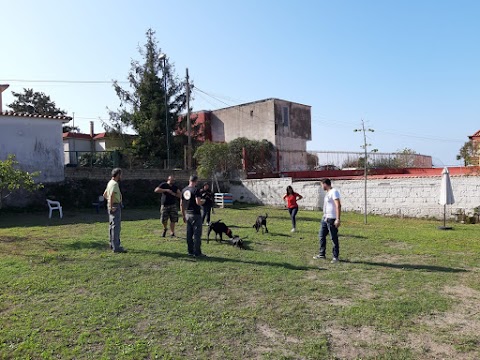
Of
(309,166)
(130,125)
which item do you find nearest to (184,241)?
(309,166)

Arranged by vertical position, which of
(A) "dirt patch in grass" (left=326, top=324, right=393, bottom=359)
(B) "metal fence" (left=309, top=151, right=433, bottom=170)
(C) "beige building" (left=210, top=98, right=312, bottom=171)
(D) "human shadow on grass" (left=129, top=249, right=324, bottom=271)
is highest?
(C) "beige building" (left=210, top=98, right=312, bottom=171)

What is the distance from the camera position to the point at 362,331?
4.45 m

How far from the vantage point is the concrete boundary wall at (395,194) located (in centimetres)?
1477

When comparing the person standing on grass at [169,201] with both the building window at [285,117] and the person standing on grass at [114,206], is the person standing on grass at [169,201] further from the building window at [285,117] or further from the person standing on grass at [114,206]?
the building window at [285,117]

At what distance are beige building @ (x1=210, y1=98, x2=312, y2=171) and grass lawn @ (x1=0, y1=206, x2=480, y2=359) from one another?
20959 millimetres

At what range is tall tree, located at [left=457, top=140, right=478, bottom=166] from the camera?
18.3m

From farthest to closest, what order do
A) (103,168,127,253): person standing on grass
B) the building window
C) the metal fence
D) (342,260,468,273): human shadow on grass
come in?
the building window → the metal fence → (103,168,127,253): person standing on grass → (342,260,468,273): human shadow on grass

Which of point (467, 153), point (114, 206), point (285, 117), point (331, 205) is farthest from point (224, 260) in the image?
point (285, 117)

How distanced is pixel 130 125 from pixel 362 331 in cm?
2664

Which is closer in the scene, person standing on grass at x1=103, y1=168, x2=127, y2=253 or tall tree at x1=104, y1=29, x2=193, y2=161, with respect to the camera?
person standing on grass at x1=103, y1=168, x2=127, y2=253

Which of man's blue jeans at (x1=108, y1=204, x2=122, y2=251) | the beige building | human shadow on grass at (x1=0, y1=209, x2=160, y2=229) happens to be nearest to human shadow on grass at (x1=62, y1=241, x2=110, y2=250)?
man's blue jeans at (x1=108, y1=204, x2=122, y2=251)

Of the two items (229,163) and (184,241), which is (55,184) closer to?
(229,163)

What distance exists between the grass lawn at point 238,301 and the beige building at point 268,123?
2096 cm

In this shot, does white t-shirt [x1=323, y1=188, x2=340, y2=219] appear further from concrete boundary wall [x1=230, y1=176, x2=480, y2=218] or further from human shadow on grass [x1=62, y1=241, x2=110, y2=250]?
concrete boundary wall [x1=230, y1=176, x2=480, y2=218]
